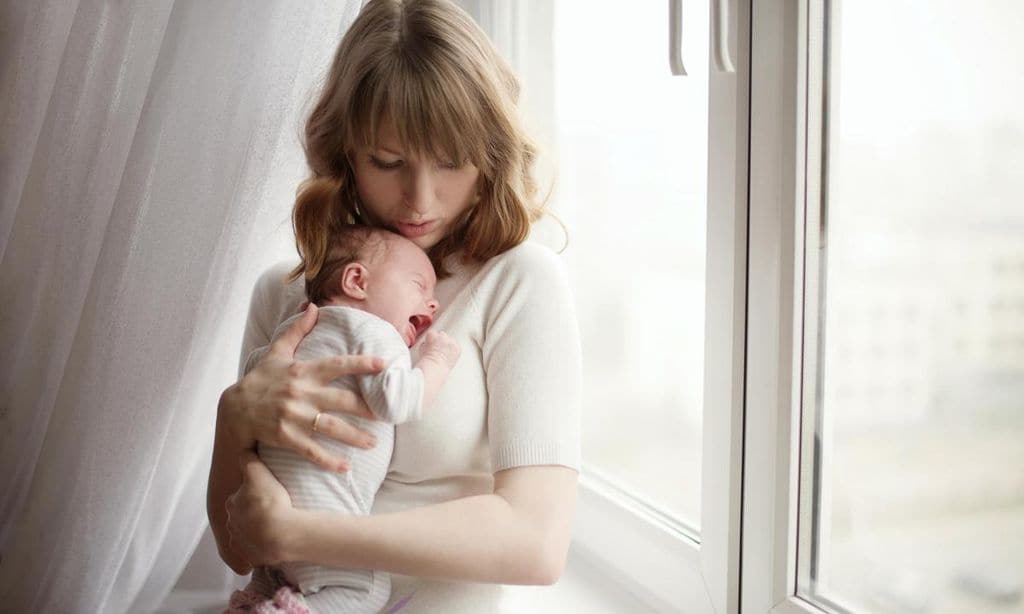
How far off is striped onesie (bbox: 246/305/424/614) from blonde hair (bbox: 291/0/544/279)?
15 centimetres

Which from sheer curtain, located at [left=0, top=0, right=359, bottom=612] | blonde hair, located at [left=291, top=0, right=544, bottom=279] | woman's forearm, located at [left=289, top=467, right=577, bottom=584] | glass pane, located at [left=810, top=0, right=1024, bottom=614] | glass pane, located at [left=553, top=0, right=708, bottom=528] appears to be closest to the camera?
glass pane, located at [left=810, top=0, right=1024, bottom=614]

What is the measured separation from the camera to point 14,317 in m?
1.56

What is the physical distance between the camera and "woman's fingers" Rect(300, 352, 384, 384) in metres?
1.02

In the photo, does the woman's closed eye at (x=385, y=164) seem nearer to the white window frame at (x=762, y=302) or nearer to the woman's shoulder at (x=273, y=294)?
the woman's shoulder at (x=273, y=294)

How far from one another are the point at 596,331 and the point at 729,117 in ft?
2.24

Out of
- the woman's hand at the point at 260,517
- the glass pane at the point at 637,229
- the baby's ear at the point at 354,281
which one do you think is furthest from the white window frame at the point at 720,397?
the woman's hand at the point at 260,517

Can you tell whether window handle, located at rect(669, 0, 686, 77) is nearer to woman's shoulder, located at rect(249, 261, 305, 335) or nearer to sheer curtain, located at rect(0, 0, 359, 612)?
sheer curtain, located at rect(0, 0, 359, 612)

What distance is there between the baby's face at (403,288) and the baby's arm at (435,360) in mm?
35

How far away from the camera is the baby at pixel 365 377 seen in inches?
40.3

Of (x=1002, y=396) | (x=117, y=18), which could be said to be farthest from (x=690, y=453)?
(x=117, y=18)

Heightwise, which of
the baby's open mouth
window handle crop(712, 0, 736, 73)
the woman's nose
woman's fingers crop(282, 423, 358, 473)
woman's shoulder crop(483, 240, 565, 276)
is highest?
window handle crop(712, 0, 736, 73)

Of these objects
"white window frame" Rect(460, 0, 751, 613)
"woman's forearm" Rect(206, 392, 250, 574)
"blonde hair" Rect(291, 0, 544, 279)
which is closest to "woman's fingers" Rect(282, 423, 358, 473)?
"woman's forearm" Rect(206, 392, 250, 574)

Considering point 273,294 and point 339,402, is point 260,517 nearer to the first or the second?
point 339,402

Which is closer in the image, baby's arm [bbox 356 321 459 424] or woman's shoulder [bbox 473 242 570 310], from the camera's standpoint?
baby's arm [bbox 356 321 459 424]
